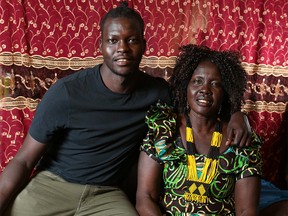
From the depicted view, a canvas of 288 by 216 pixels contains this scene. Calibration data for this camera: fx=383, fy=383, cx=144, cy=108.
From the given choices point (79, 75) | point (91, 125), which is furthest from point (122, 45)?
point (91, 125)

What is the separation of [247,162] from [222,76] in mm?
356

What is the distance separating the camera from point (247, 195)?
1479 millimetres

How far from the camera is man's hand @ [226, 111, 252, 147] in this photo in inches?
58.6

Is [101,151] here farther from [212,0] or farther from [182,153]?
[212,0]

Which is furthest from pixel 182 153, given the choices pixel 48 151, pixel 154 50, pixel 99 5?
pixel 99 5

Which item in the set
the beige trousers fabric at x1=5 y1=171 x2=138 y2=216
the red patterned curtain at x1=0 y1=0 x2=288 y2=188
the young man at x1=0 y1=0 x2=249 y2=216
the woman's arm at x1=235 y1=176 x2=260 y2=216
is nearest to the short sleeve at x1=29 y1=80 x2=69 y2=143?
the young man at x1=0 y1=0 x2=249 y2=216

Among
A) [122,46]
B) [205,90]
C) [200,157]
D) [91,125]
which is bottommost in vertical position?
[200,157]

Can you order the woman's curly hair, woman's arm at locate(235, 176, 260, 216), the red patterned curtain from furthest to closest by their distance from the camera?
the red patterned curtain
the woman's curly hair
woman's arm at locate(235, 176, 260, 216)

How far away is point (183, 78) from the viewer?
164 cm

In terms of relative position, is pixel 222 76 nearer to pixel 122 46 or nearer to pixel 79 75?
pixel 122 46

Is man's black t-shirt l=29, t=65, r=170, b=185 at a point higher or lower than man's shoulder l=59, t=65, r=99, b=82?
lower

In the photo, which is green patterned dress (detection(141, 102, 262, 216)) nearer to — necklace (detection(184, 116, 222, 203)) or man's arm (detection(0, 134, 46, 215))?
necklace (detection(184, 116, 222, 203))

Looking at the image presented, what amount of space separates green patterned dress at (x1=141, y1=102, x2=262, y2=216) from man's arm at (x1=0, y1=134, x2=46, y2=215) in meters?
0.46

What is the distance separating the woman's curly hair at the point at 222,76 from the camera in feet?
5.17
